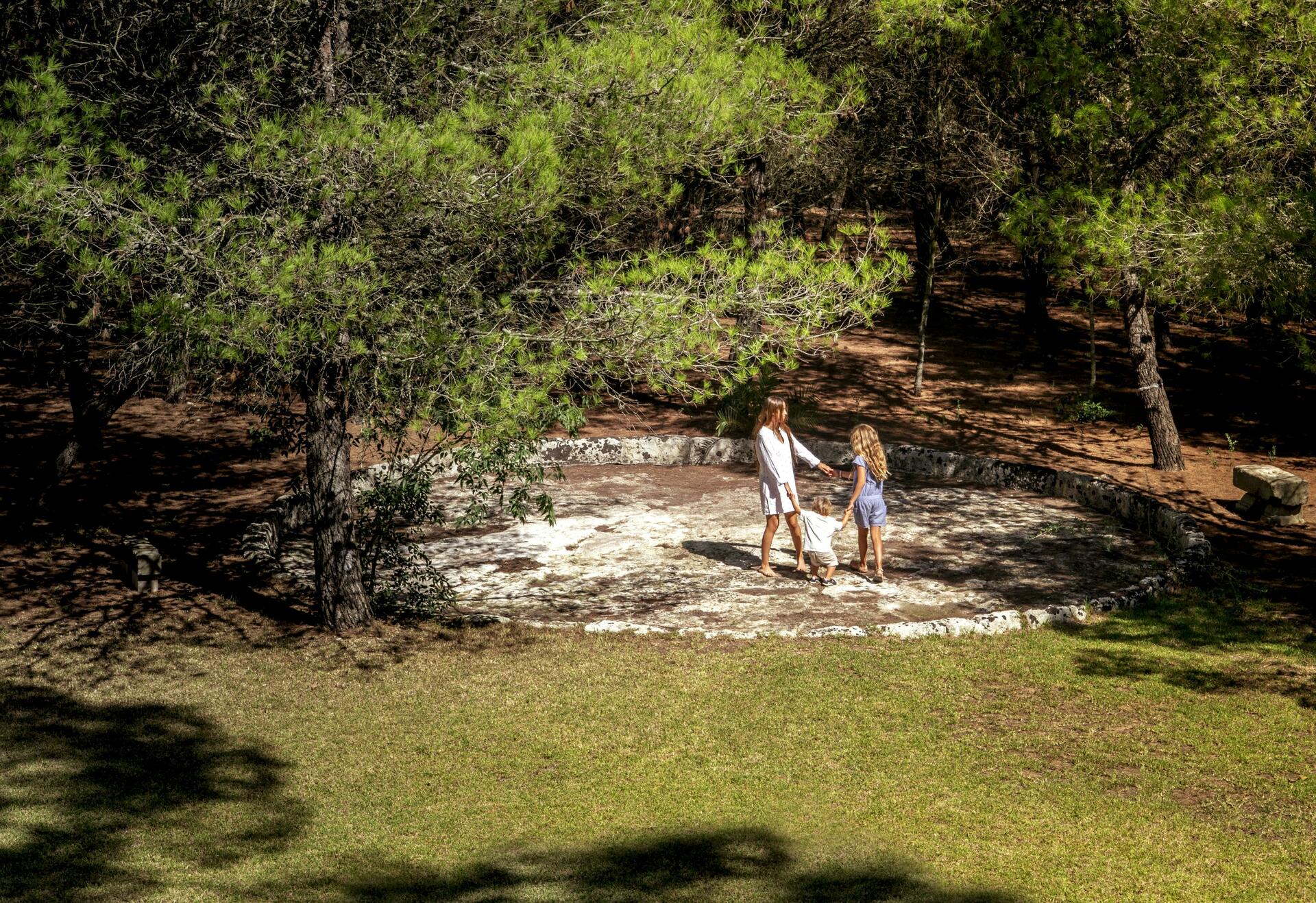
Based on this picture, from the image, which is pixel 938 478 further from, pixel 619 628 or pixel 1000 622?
pixel 619 628

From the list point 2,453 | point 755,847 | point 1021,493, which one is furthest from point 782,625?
point 2,453

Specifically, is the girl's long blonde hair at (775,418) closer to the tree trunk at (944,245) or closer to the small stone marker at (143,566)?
the small stone marker at (143,566)

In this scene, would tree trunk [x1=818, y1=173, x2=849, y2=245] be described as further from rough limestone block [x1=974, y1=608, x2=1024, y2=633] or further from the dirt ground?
rough limestone block [x1=974, y1=608, x2=1024, y2=633]

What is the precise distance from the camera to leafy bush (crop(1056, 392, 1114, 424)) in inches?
730

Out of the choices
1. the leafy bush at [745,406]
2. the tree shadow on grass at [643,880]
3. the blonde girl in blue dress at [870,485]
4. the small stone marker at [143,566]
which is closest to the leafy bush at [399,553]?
the small stone marker at [143,566]

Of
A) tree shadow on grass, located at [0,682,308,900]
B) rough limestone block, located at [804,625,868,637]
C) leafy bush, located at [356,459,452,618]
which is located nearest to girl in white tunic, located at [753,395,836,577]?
rough limestone block, located at [804,625,868,637]

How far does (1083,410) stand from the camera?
60.9 feet

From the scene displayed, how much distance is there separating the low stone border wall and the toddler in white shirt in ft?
3.78

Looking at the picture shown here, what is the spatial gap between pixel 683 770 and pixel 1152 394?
10.5m

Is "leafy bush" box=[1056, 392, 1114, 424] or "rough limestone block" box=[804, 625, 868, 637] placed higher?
"leafy bush" box=[1056, 392, 1114, 424]

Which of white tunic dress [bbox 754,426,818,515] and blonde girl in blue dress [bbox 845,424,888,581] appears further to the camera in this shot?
white tunic dress [bbox 754,426,818,515]

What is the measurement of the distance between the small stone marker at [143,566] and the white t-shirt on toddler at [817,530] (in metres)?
5.82

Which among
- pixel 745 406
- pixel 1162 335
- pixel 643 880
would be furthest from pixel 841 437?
pixel 643 880

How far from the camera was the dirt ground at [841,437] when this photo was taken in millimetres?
10789
